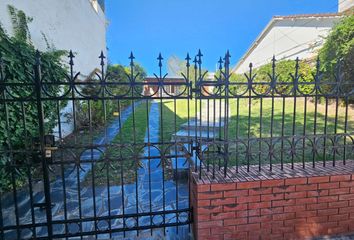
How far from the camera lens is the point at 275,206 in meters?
2.22

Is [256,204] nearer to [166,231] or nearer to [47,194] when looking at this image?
[166,231]

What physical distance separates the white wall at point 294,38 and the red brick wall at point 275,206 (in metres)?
12.2

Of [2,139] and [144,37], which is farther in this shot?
[144,37]

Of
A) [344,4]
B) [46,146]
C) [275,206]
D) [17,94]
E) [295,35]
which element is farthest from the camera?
[295,35]

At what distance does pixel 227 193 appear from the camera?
2119 millimetres

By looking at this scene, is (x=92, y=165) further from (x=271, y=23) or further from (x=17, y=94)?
(x=271, y=23)

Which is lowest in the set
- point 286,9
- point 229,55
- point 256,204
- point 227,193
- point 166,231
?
point 166,231

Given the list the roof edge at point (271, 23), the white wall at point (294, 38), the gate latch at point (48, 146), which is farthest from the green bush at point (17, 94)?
the white wall at point (294, 38)

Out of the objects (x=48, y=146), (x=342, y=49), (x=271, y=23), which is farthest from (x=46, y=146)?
(x=271, y=23)

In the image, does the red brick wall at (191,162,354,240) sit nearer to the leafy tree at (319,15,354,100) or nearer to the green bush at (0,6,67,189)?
the green bush at (0,6,67,189)

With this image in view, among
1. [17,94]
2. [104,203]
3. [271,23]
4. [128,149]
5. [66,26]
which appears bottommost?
[104,203]

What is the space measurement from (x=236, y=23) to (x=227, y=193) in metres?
24.1

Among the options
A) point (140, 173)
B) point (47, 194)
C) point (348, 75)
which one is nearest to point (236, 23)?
point (348, 75)

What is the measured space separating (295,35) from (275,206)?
16486mm
